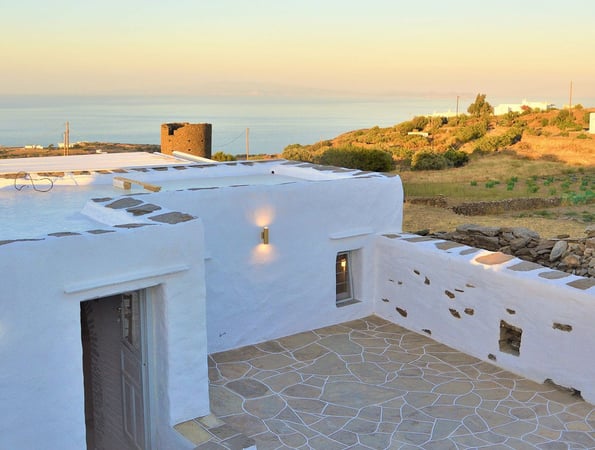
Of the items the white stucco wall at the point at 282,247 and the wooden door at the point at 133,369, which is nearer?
the wooden door at the point at 133,369

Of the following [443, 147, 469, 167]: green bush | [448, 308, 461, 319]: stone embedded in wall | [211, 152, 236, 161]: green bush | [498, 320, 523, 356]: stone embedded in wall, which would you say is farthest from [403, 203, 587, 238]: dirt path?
[443, 147, 469, 167]: green bush

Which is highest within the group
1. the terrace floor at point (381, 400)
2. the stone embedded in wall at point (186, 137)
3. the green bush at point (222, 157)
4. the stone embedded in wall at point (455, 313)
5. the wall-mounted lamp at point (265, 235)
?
the stone embedded in wall at point (186, 137)

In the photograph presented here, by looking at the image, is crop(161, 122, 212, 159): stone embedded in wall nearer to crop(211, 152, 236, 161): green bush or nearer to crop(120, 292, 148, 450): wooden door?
crop(211, 152, 236, 161): green bush

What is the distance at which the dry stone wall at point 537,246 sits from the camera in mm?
12578

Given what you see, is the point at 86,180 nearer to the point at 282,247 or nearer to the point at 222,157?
the point at 282,247

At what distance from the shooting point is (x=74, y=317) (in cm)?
659

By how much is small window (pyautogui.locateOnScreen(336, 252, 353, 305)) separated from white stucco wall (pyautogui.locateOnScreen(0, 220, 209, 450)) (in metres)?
4.16

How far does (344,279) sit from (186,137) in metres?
11.3

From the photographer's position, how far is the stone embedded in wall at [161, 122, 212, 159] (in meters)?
21.2

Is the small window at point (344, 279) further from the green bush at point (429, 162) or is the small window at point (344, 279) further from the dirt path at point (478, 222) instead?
the green bush at point (429, 162)

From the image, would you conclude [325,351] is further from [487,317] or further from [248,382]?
[487,317]

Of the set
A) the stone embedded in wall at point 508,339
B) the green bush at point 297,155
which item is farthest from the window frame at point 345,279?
the green bush at point 297,155

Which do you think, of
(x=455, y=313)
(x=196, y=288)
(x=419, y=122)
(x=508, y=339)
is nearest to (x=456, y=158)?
(x=419, y=122)

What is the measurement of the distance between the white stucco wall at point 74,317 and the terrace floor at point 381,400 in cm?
96
